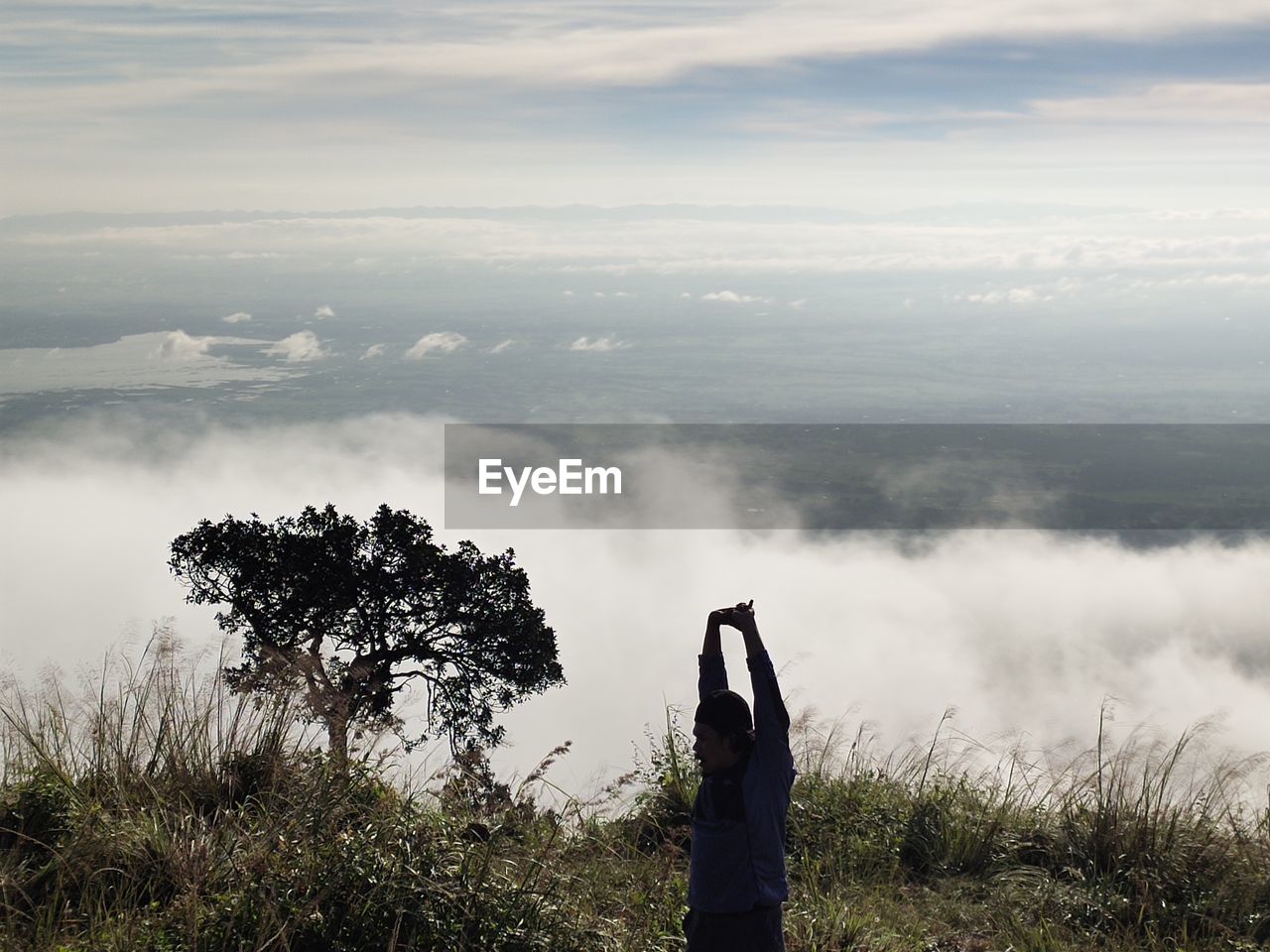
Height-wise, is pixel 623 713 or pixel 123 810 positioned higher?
pixel 123 810

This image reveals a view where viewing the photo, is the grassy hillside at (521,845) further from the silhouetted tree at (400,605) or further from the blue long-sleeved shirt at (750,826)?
the silhouetted tree at (400,605)

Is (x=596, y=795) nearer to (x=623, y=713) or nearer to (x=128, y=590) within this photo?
(x=623, y=713)

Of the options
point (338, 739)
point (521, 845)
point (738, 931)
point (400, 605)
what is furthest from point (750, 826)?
point (400, 605)

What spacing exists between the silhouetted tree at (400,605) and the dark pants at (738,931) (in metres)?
11.9

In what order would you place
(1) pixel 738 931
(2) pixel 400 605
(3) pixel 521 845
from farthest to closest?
1. (2) pixel 400 605
2. (3) pixel 521 845
3. (1) pixel 738 931

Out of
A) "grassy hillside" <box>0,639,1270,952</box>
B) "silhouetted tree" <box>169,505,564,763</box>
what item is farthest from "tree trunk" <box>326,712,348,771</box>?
"silhouetted tree" <box>169,505,564,763</box>

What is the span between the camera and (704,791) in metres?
4.13

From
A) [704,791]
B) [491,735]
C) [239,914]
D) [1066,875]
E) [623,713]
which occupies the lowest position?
[623,713]

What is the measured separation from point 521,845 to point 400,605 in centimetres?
1041

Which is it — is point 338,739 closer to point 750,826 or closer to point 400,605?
point 750,826

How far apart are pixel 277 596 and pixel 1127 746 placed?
12463 mm

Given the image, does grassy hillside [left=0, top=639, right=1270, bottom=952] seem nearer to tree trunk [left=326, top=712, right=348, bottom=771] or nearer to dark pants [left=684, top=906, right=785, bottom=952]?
tree trunk [left=326, top=712, right=348, bottom=771]

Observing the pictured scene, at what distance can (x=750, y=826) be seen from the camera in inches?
157

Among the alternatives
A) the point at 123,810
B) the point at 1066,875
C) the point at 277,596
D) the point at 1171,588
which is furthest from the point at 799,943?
the point at 1171,588
